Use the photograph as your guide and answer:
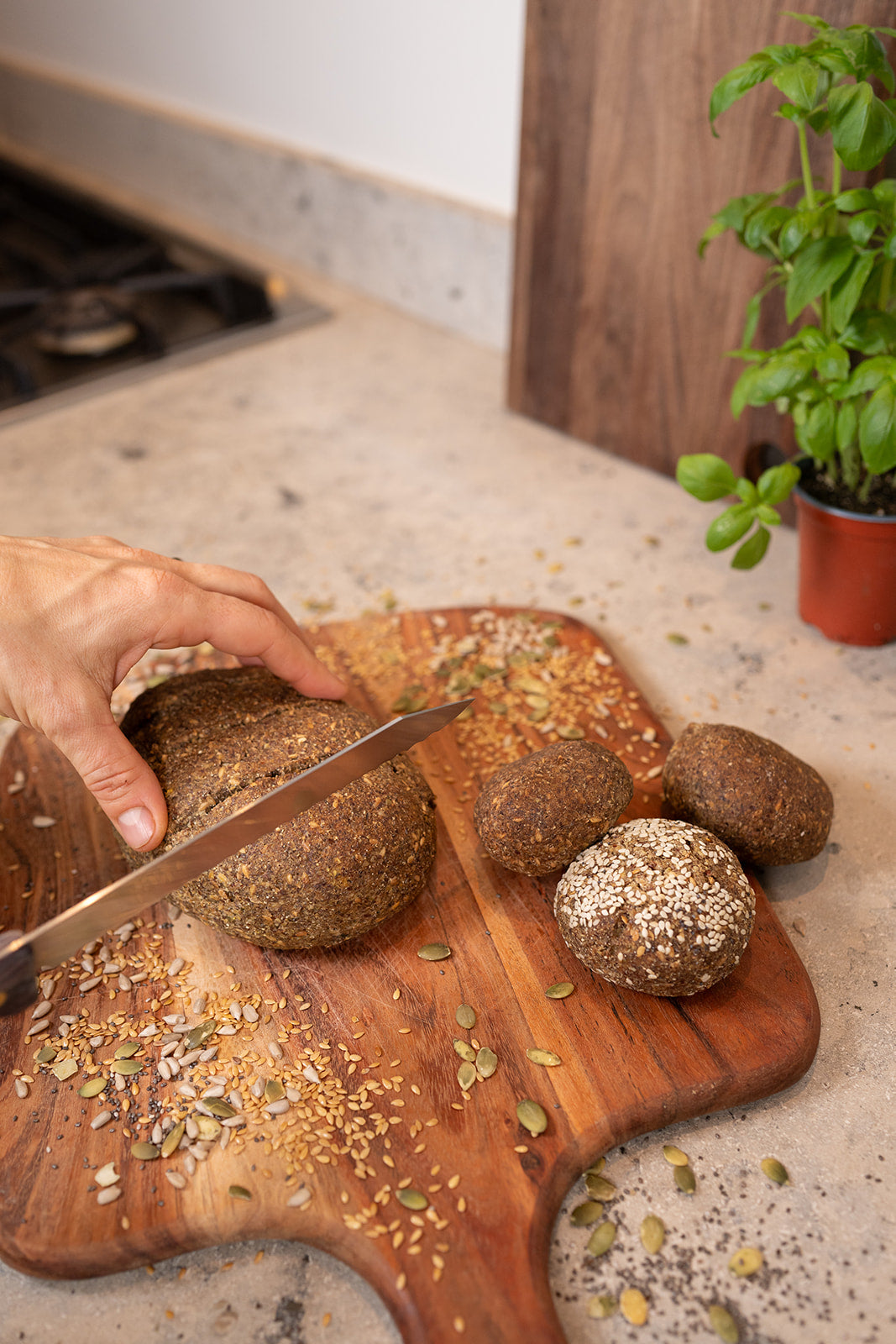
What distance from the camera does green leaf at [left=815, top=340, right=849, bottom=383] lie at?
99 centimetres

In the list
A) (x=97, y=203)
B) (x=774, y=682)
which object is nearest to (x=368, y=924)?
(x=774, y=682)

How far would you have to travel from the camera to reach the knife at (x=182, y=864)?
27.6 inches

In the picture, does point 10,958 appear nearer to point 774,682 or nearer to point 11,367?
point 774,682

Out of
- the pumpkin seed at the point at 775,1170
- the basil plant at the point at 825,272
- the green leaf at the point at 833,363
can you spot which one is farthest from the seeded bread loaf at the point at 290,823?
the green leaf at the point at 833,363

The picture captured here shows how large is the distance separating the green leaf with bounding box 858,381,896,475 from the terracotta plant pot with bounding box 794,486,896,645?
141 millimetres

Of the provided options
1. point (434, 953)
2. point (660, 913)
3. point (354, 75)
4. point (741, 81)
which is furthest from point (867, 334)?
point (354, 75)

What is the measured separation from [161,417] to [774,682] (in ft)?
4.17

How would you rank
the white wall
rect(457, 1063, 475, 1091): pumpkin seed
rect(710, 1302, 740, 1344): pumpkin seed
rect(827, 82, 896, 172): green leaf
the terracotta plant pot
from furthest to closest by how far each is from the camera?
the white wall < the terracotta plant pot < rect(827, 82, 896, 172): green leaf < rect(457, 1063, 475, 1091): pumpkin seed < rect(710, 1302, 740, 1344): pumpkin seed

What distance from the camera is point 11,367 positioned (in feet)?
6.29

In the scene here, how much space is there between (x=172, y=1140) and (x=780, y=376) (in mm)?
894

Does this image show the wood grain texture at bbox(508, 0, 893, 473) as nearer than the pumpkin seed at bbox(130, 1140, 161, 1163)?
No

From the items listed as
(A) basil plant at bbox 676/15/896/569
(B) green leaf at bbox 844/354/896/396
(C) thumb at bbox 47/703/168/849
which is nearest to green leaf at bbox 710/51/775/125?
(A) basil plant at bbox 676/15/896/569

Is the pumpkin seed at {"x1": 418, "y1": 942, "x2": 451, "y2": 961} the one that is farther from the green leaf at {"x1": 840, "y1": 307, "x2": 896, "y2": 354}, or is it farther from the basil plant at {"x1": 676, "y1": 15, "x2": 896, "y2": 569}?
the green leaf at {"x1": 840, "y1": 307, "x2": 896, "y2": 354}

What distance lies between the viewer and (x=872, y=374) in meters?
0.97
